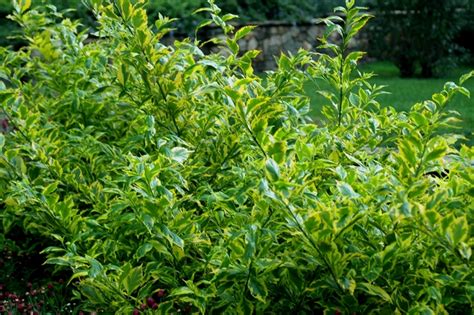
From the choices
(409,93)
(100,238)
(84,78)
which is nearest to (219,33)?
(409,93)

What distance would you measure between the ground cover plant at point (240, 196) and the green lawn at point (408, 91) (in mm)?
3640

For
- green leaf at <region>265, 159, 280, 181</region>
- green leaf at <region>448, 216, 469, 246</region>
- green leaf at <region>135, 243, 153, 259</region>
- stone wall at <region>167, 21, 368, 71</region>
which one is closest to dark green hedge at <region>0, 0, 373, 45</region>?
stone wall at <region>167, 21, 368, 71</region>

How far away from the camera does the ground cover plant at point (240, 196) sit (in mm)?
2438

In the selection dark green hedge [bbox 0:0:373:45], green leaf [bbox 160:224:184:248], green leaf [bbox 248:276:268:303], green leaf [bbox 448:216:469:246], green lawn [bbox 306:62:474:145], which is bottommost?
green lawn [bbox 306:62:474:145]

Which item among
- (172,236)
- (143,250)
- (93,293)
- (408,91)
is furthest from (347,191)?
(408,91)

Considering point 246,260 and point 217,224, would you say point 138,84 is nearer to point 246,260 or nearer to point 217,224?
point 217,224

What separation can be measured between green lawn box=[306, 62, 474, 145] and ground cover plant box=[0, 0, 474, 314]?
3640 mm

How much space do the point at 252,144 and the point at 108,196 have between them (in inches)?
33.0

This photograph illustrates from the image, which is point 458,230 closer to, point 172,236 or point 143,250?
point 172,236

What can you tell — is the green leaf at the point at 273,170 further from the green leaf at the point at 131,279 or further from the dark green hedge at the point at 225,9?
the dark green hedge at the point at 225,9

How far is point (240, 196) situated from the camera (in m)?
2.67

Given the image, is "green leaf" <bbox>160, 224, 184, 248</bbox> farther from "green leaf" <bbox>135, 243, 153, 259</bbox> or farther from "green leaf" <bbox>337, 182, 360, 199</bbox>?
"green leaf" <bbox>337, 182, 360, 199</bbox>

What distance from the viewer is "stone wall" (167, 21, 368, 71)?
477 inches

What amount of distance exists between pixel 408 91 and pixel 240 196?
7.92 meters
